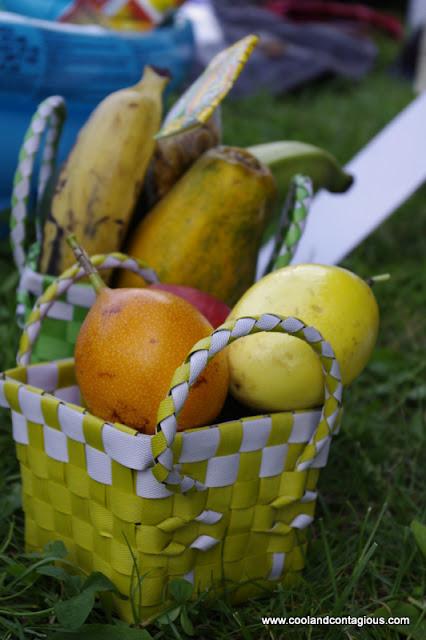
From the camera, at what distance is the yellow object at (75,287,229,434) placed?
32.0 inches

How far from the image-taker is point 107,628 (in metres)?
0.79

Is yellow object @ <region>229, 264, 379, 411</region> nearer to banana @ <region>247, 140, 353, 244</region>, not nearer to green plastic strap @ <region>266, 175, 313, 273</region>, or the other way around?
green plastic strap @ <region>266, 175, 313, 273</region>

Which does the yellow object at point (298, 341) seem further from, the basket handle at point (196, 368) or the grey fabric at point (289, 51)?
the grey fabric at point (289, 51)

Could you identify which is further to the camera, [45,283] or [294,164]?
[294,164]

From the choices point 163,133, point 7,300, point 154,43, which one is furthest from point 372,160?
point 163,133

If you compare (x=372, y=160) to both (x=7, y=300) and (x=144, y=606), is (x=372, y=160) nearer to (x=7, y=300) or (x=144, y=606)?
(x=7, y=300)

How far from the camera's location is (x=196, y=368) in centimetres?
73

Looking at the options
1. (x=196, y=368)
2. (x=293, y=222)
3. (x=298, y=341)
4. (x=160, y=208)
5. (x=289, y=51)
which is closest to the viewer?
(x=196, y=368)

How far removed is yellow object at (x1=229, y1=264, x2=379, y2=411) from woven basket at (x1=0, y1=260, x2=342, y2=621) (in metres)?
0.03

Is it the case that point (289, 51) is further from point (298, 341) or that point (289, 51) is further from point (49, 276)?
point (298, 341)

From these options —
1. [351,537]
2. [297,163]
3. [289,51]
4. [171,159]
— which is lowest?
[289,51]

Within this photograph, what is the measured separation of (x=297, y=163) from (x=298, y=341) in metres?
0.69

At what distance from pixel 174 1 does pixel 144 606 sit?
6.26 ft

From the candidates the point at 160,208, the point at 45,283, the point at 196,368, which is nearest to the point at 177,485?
the point at 196,368
